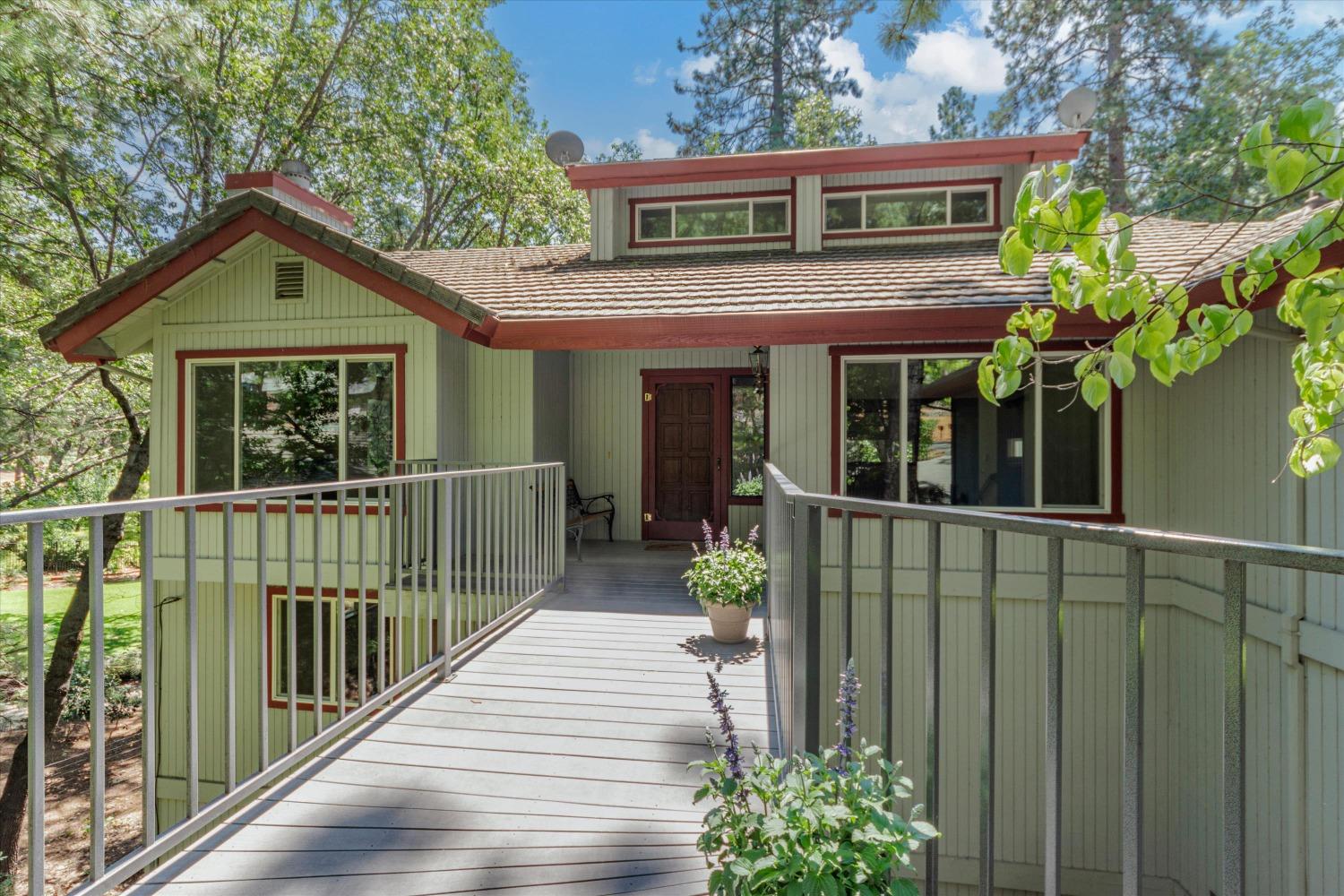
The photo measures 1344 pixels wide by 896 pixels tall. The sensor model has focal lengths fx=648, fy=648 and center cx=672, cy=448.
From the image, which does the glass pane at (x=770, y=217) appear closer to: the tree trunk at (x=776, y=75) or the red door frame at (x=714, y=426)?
the red door frame at (x=714, y=426)

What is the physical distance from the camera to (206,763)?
652 centimetres

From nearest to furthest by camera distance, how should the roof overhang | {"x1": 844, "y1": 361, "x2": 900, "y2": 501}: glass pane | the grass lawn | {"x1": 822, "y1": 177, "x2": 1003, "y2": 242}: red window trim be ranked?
the roof overhang → {"x1": 844, "y1": 361, "x2": 900, "y2": 501}: glass pane → {"x1": 822, "y1": 177, "x2": 1003, "y2": 242}: red window trim → the grass lawn

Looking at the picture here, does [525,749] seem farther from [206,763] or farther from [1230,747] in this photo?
[206,763]

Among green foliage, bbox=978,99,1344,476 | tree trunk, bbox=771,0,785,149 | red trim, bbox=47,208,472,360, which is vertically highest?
tree trunk, bbox=771,0,785,149

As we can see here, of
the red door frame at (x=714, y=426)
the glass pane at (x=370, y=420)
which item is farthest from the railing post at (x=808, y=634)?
the red door frame at (x=714, y=426)

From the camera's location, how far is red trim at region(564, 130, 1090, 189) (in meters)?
7.30

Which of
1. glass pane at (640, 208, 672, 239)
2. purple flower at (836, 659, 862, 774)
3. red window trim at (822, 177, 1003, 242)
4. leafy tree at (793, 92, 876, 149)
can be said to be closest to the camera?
purple flower at (836, 659, 862, 774)

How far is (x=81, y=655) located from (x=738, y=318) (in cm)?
1517

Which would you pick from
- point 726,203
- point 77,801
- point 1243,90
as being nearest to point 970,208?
point 726,203

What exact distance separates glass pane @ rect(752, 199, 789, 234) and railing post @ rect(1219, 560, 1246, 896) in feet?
25.7

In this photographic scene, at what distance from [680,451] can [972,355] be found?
399 cm

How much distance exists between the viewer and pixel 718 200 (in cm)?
827

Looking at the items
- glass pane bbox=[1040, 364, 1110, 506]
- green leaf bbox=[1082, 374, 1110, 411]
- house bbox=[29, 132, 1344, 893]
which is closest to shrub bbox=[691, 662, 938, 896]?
green leaf bbox=[1082, 374, 1110, 411]

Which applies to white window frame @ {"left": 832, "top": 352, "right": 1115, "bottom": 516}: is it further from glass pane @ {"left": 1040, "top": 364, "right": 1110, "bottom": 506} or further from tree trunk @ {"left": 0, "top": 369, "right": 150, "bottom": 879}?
tree trunk @ {"left": 0, "top": 369, "right": 150, "bottom": 879}
